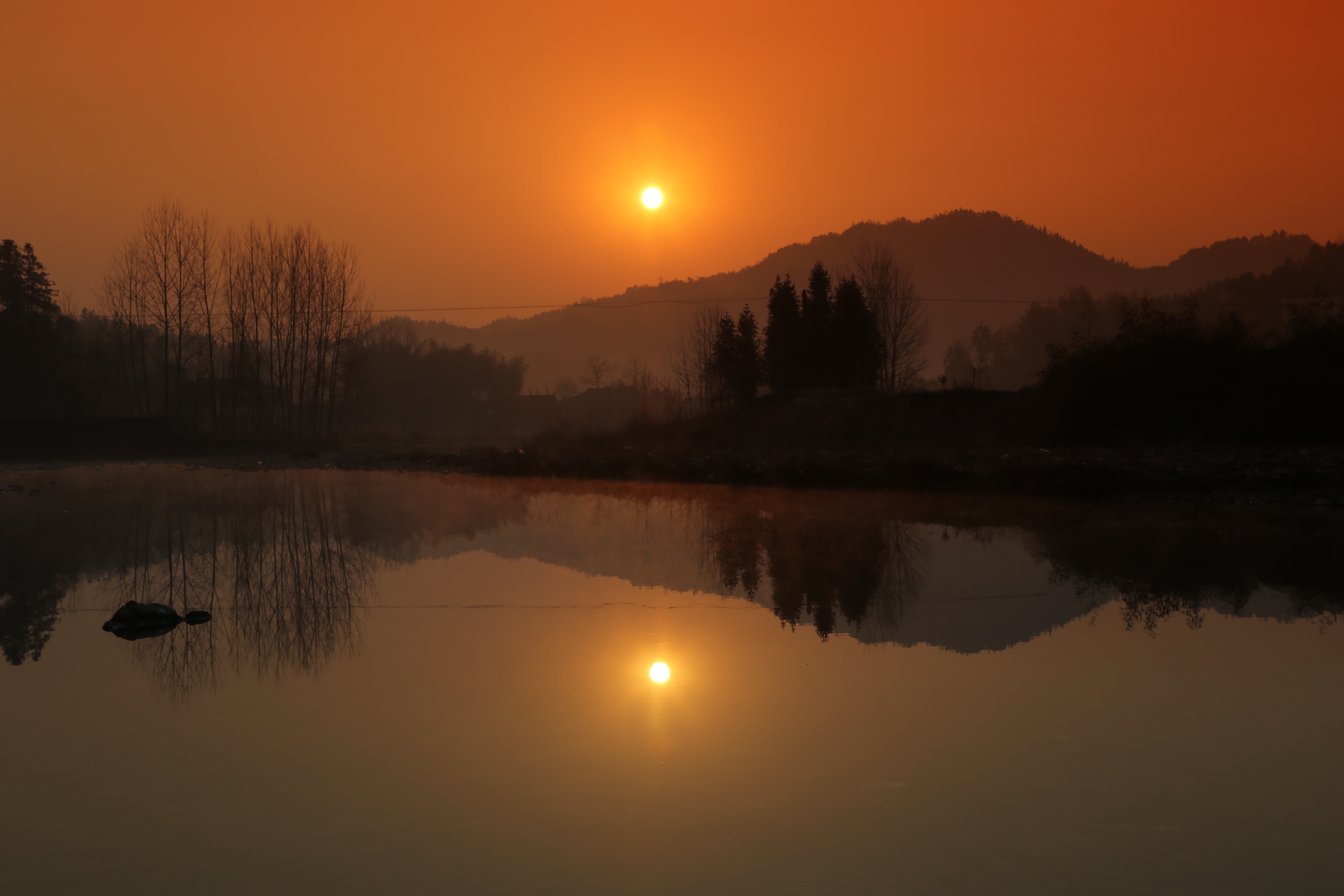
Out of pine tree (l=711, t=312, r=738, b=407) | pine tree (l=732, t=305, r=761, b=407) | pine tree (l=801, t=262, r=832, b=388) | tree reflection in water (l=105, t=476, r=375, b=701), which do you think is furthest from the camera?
pine tree (l=711, t=312, r=738, b=407)

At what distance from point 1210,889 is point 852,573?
6.18 metres

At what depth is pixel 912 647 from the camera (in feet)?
21.0

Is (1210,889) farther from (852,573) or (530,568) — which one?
(530,568)

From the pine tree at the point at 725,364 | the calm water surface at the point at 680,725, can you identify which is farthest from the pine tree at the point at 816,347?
the calm water surface at the point at 680,725

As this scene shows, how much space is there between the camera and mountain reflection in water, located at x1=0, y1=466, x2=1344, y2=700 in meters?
7.02

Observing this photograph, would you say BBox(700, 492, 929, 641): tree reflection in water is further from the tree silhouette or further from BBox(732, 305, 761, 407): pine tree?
the tree silhouette

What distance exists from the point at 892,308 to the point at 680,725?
55.6 metres

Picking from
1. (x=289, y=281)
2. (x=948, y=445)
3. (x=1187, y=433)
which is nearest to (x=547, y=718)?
(x=1187, y=433)

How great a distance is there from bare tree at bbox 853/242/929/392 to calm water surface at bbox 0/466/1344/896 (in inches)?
1863

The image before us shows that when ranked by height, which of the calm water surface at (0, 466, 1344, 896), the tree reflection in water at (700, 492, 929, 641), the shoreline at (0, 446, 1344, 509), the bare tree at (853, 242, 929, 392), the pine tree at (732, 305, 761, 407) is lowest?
the calm water surface at (0, 466, 1344, 896)

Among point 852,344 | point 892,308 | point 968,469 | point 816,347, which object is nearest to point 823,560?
point 968,469

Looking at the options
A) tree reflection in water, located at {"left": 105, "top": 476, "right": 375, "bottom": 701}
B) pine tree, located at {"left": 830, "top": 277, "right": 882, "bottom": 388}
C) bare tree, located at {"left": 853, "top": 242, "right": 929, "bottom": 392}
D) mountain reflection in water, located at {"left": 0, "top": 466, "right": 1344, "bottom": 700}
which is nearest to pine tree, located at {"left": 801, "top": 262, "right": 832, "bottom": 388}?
pine tree, located at {"left": 830, "top": 277, "right": 882, "bottom": 388}

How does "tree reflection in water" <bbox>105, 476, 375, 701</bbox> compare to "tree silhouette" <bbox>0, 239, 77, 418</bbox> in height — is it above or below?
below

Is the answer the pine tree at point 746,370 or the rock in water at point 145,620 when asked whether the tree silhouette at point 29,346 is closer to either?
the pine tree at point 746,370
